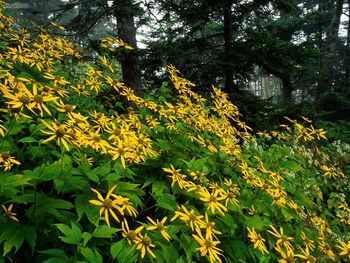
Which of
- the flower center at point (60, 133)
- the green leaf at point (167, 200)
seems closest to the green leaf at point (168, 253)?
the green leaf at point (167, 200)

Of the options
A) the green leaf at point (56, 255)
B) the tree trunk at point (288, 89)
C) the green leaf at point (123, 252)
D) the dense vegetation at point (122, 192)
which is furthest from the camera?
the tree trunk at point (288, 89)

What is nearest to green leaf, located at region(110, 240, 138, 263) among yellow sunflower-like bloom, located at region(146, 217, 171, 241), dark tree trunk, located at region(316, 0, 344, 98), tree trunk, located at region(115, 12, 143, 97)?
yellow sunflower-like bloom, located at region(146, 217, 171, 241)

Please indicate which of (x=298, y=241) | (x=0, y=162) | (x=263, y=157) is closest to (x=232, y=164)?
(x=263, y=157)

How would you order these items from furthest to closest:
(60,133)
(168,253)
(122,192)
Answer: (122,192) → (168,253) → (60,133)

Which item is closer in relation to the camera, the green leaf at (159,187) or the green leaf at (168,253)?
the green leaf at (168,253)

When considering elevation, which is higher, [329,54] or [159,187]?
[329,54]

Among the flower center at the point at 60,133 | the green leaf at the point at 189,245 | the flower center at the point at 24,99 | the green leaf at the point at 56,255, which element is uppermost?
the flower center at the point at 24,99

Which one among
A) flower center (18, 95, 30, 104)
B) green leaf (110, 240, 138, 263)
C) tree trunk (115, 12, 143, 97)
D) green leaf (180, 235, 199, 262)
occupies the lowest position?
green leaf (180, 235, 199, 262)

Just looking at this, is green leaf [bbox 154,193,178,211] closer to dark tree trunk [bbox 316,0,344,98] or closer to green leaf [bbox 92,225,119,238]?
green leaf [bbox 92,225,119,238]

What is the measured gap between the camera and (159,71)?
688 centimetres

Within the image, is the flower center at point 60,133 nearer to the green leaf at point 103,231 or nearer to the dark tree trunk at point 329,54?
the green leaf at point 103,231

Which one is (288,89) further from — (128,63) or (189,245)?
(189,245)

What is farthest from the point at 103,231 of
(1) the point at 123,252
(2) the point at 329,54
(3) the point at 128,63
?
(2) the point at 329,54

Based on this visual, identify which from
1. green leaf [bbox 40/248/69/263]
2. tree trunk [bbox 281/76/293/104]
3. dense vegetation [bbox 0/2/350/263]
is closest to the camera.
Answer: green leaf [bbox 40/248/69/263]
